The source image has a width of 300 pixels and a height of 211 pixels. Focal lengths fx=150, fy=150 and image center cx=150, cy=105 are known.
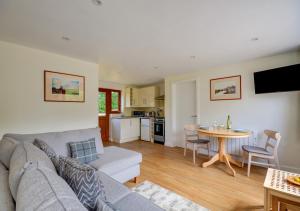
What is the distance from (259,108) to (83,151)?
341 centimetres

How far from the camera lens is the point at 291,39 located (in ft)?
7.49

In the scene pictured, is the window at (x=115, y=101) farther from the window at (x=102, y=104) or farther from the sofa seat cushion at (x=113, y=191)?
the sofa seat cushion at (x=113, y=191)

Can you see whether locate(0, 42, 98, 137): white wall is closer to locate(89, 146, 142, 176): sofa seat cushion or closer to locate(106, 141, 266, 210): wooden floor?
locate(89, 146, 142, 176): sofa seat cushion

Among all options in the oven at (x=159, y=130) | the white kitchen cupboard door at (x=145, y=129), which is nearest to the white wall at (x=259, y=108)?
the oven at (x=159, y=130)

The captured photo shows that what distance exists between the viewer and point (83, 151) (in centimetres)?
203

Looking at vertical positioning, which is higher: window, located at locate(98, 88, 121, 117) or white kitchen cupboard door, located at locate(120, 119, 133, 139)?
window, located at locate(98, 88, 121, 117)

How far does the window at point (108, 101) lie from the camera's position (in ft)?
18.2

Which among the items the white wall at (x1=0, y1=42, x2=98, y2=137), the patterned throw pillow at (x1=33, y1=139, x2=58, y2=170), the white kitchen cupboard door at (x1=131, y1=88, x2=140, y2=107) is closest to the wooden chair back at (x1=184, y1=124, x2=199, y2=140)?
the white wall at (x1=0, y1=42, x2=98, y2=137)

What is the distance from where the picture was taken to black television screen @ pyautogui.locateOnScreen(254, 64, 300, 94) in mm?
2552

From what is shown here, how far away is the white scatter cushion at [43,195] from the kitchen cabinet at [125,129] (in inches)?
174

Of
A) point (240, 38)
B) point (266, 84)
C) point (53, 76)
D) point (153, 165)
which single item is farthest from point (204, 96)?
point (53, 76)

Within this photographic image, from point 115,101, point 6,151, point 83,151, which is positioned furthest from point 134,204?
point 115,101

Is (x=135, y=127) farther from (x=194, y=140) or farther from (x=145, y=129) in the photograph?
(x=194, y=140)

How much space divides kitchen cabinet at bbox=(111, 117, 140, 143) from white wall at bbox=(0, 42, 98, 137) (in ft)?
6.42
